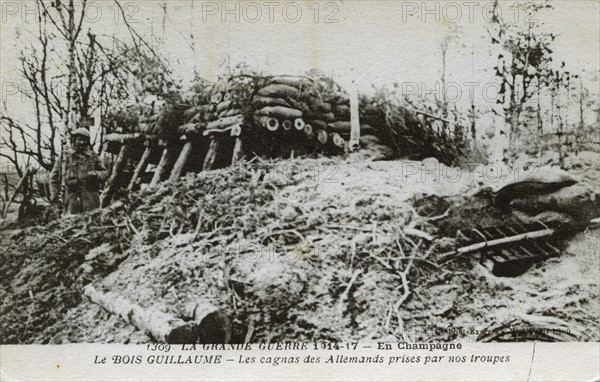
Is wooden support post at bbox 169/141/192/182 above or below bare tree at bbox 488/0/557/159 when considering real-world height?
below

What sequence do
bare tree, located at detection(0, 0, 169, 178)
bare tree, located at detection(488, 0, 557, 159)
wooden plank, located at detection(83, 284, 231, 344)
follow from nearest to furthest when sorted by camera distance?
wooden plank, located at detection(83, 284, 231, 344)
bare tree, located at detection(0, 0, 169, 178)
bare tree, located at detection(488, 0, 557, 159)

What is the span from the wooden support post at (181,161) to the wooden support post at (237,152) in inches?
10.7

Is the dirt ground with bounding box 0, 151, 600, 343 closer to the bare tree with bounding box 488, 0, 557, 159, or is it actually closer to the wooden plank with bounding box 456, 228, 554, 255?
the wooden plank with bounding box 456, 228, 554, 255

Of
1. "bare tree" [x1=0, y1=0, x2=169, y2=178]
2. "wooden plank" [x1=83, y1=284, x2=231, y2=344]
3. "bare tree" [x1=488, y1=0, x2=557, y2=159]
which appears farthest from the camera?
"bare tree" [x1=488, y1=0, x2=557, y2=159]

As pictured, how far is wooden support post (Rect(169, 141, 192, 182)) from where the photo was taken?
3.62 m

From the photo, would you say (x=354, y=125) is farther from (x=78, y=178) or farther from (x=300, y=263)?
(x=78, y=178)

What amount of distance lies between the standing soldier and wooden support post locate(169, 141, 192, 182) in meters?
0.45

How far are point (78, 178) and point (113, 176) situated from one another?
20 cm

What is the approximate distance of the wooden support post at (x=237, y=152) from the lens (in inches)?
143

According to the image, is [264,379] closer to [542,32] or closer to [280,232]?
[280,232]

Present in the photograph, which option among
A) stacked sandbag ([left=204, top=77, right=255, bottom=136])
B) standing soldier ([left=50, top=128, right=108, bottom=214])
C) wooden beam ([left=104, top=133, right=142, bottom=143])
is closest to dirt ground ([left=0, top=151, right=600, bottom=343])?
standing soldier ([left=50, top=128, right=108, bottom=214])

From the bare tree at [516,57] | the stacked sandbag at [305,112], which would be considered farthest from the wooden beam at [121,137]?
the bare tree at [516,57]

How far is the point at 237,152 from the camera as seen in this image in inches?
143

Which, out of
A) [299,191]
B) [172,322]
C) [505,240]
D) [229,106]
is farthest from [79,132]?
[505,240]
